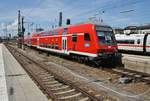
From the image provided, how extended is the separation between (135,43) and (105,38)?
15.2m

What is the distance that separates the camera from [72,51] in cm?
2191

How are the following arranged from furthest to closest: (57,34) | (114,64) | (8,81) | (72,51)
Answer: (57,34)
(72,51)
(114,64)
(8,81)

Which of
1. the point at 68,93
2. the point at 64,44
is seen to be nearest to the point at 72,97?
the point at 68,93

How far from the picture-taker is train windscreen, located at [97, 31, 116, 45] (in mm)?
17984

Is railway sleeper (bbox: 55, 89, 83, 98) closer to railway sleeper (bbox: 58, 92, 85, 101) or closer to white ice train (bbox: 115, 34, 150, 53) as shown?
railway sleeper (bbox: 58, 92, 85, 101)

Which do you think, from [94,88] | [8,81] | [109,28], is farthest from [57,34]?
[94,88]

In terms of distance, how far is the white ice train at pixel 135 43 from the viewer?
30.2 m

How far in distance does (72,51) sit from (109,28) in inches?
170

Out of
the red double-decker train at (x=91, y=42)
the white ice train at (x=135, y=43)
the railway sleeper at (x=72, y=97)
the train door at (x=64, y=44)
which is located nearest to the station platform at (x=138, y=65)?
the red double-decker train at (x=91, y=42)

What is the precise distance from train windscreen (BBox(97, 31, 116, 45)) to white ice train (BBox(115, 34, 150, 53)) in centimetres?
1215

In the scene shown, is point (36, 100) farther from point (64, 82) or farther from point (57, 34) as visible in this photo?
point (57, 34)

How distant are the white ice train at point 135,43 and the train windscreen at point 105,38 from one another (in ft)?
39.9

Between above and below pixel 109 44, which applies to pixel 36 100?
below

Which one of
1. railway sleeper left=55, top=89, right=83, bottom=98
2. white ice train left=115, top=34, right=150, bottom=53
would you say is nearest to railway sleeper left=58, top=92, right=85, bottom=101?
railway sleeper left=55, top=89, right=83, bottom=98
